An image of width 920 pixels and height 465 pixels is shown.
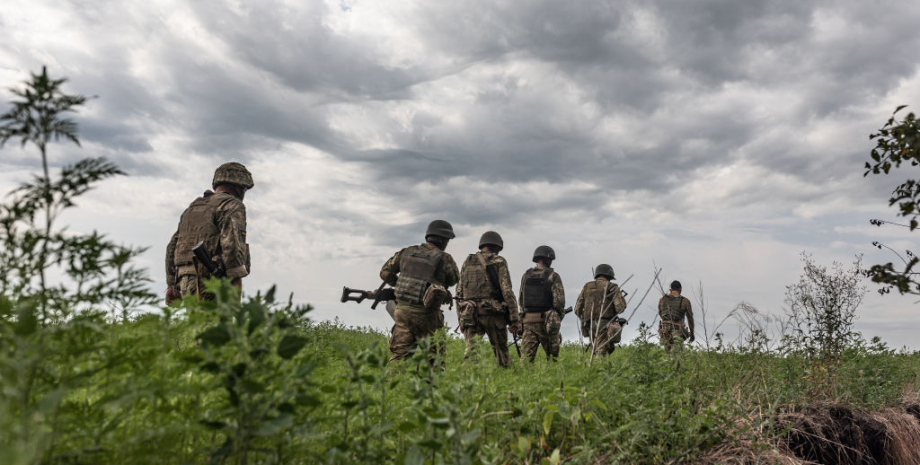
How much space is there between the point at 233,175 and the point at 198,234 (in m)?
0.81

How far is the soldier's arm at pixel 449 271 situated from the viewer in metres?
8.58

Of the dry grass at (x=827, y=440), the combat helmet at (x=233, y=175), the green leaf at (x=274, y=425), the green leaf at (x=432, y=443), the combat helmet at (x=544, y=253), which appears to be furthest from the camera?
the combat helmet at (x=544, y=253)

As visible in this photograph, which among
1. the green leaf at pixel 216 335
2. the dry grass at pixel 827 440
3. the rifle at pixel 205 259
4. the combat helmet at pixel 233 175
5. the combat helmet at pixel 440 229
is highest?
the combat helmet at pixel 233 175

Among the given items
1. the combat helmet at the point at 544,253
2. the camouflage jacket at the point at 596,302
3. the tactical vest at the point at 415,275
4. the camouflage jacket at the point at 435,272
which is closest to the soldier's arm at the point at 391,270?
the camouflage jacket at the point at 435,272

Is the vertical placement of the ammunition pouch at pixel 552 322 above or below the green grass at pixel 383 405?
above

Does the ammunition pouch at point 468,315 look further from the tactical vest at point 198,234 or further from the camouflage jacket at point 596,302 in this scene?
the tactical vest at point 198,234

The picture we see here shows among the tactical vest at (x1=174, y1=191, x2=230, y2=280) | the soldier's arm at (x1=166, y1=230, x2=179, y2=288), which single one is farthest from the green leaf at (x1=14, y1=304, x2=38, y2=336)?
the soldier's arm at (x1=166, y1=230, x2=179, y2=288)

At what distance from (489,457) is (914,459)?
231 inches

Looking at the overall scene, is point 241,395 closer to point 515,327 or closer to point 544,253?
point 515,327

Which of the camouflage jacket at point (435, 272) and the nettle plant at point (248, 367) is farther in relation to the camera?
the camouflage jacket at point (435, 272)

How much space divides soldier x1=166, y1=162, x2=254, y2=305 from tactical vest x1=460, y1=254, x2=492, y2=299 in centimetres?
430

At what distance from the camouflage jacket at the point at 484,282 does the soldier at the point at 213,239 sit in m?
4.31

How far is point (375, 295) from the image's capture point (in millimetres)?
9109

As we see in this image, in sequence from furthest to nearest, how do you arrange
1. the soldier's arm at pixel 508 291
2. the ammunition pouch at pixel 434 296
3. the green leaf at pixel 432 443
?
the soldier's arm at pixel 508 291, the ammunition pouch at pixel 434 296, the green leaf at pixel 432 443
